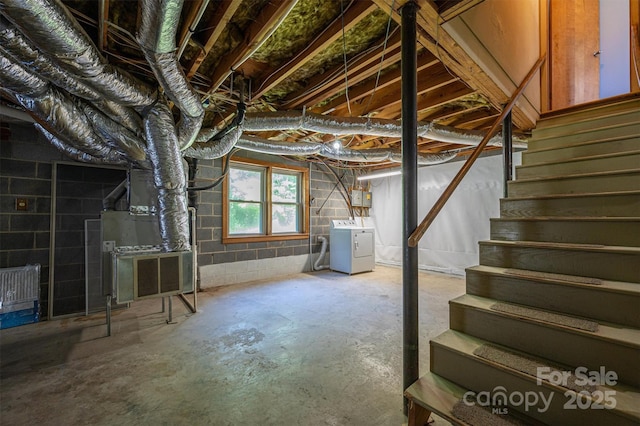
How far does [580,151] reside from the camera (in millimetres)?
2266

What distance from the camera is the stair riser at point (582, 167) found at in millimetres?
1930

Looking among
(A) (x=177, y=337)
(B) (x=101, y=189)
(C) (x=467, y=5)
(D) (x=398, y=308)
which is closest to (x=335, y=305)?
(D) (x=398, y=308)

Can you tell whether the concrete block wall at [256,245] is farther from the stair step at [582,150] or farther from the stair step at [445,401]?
the stair step at [582,150]

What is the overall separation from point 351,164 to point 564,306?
475cm

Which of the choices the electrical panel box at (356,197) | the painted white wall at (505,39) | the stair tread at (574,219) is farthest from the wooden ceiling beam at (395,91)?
the electrical panel box at (356,197)

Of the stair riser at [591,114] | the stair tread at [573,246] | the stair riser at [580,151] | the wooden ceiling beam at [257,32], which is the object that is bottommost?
the stair tread at [573,246]

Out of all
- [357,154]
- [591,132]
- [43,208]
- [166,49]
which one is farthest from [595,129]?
[43,208]

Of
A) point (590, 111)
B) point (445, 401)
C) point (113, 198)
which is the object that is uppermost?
point (590, 111)

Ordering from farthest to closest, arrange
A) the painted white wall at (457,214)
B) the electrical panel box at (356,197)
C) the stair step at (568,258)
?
the electrical panel box at (356,197)
the painted white wall at (457,214)
the stair step at (568,258)

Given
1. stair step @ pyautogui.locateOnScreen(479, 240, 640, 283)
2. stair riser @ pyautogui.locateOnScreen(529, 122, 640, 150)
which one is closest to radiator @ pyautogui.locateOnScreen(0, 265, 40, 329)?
stair step @ pyautogui.locateOnScreen(479, 240, 640, 283)

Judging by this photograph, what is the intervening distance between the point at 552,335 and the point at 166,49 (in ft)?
8.18

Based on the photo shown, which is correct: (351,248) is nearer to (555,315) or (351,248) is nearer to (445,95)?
(445,95)

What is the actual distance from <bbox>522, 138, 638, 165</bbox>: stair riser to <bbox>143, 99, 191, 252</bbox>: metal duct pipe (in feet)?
10.8

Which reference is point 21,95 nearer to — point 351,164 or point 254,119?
point 254,119
